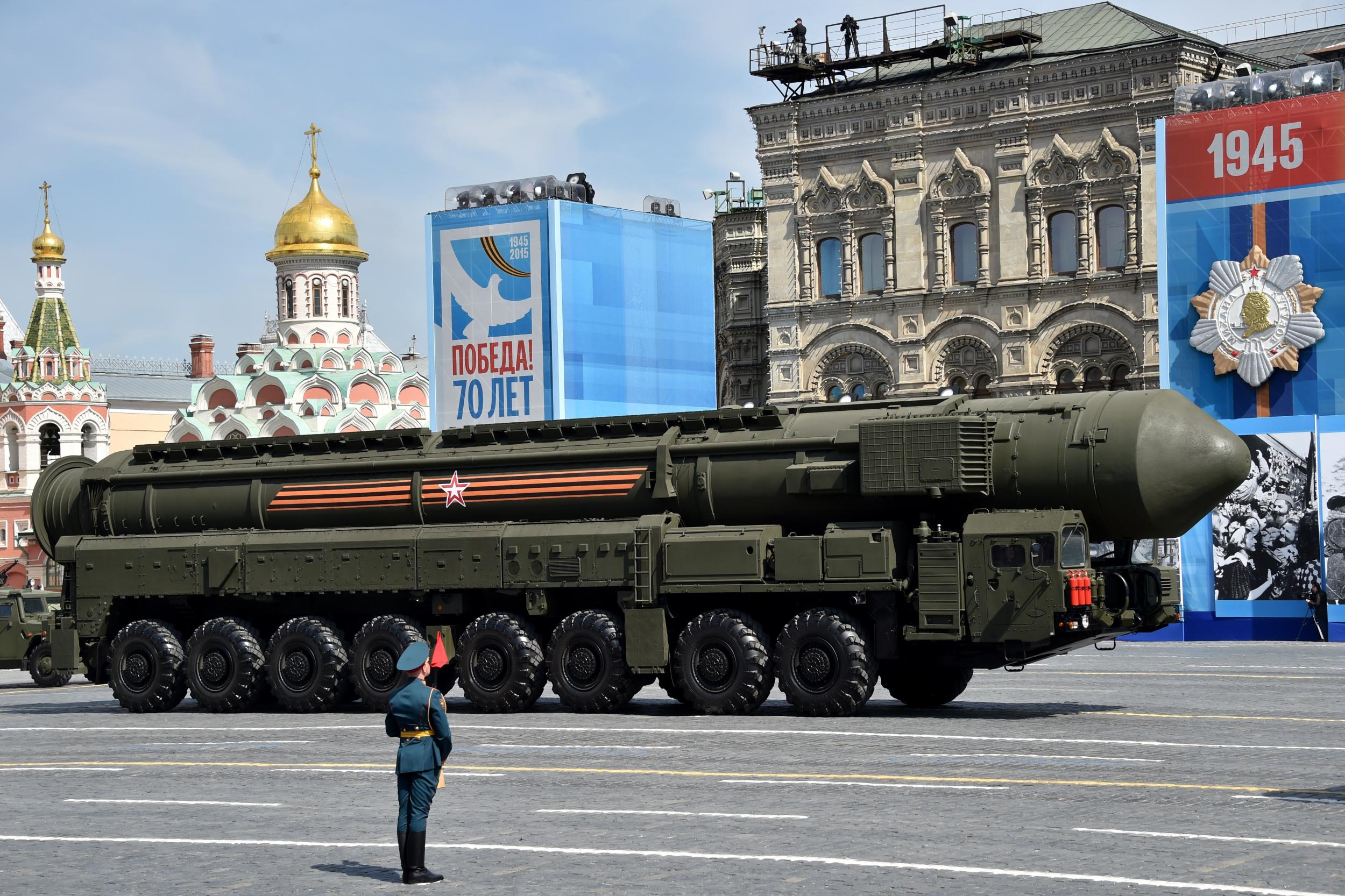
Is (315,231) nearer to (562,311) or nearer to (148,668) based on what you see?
(562,311)

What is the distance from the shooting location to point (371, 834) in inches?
Result: 525

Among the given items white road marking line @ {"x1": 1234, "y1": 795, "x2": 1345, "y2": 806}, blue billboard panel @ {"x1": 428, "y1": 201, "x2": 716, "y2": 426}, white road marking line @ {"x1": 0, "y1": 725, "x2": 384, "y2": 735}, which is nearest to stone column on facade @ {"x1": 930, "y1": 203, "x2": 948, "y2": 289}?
blue billboard panel @ {"x1": 428, "y1": 201, "x2": 716, "y2": 426}

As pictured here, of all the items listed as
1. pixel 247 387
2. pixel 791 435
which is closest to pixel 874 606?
pixel 791 435

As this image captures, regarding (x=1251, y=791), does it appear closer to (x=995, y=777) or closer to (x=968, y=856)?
(x=995, y=777)

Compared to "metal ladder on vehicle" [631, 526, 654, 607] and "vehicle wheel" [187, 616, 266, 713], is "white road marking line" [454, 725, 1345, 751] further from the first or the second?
"vehicle wheel" [187, 616, 266, 713]

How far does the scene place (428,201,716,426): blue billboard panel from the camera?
59125mm

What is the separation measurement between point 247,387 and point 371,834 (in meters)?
88.4

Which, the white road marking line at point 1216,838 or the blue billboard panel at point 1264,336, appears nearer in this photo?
the white road marking line at point 1216,838

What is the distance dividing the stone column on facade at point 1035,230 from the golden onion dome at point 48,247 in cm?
6619

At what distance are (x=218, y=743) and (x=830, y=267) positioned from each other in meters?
40.8

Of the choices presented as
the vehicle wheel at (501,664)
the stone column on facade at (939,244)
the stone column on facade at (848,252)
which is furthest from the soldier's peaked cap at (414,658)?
the stone column on facade at (848,252)

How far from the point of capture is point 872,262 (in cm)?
5838

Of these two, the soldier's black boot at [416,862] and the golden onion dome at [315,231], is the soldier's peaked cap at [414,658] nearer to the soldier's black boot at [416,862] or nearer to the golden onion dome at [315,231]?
the soldier's black boot at [416,862]

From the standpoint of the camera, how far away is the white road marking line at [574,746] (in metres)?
18.7
